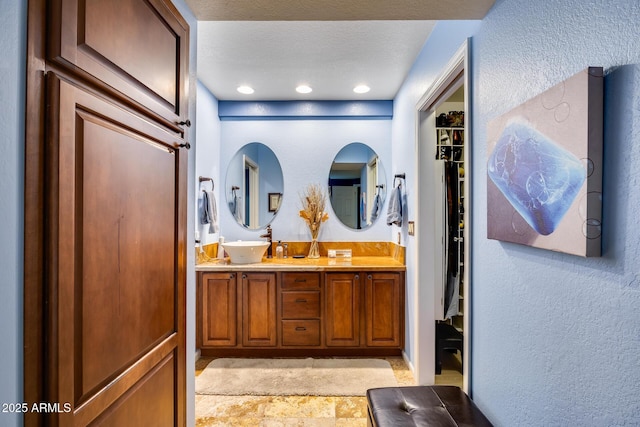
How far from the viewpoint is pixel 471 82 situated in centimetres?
159

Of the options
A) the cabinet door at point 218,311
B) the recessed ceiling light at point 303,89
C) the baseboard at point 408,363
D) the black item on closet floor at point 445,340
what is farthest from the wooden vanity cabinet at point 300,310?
the recessed ceiling light at point 303,89

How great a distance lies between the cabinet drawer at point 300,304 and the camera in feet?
10.00

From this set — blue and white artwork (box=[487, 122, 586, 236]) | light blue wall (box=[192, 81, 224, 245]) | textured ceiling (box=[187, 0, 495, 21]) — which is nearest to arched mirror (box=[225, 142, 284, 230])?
light blue wall (box=[192, 81, 224, 245])

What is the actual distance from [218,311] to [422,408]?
6.98 feet

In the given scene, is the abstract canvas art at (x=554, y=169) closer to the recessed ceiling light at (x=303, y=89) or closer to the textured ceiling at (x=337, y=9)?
the textured ceiling at (x=337, y=9)

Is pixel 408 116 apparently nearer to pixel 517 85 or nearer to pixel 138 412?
pixel 517 85

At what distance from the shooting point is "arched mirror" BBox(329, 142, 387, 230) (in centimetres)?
370

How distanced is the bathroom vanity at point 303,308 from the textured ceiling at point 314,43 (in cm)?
179

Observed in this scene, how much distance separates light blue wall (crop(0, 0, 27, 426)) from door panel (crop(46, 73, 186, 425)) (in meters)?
0.05

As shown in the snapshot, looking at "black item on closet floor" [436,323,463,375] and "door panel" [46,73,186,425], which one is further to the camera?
"black item on closet floor" [436,323,463,375]

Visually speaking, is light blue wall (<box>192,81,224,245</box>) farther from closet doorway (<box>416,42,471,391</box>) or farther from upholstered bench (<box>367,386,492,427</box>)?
upholstered bench (<box>367,386,492,427</box>)

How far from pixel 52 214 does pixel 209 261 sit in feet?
8.64

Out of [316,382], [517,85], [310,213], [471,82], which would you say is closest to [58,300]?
[517,85]

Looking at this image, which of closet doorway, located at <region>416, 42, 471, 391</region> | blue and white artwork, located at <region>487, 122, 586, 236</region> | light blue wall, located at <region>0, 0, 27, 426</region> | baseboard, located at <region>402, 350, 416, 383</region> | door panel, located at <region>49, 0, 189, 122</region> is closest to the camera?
light blue wall, located at <region>0, 0, 27, 426</region>
